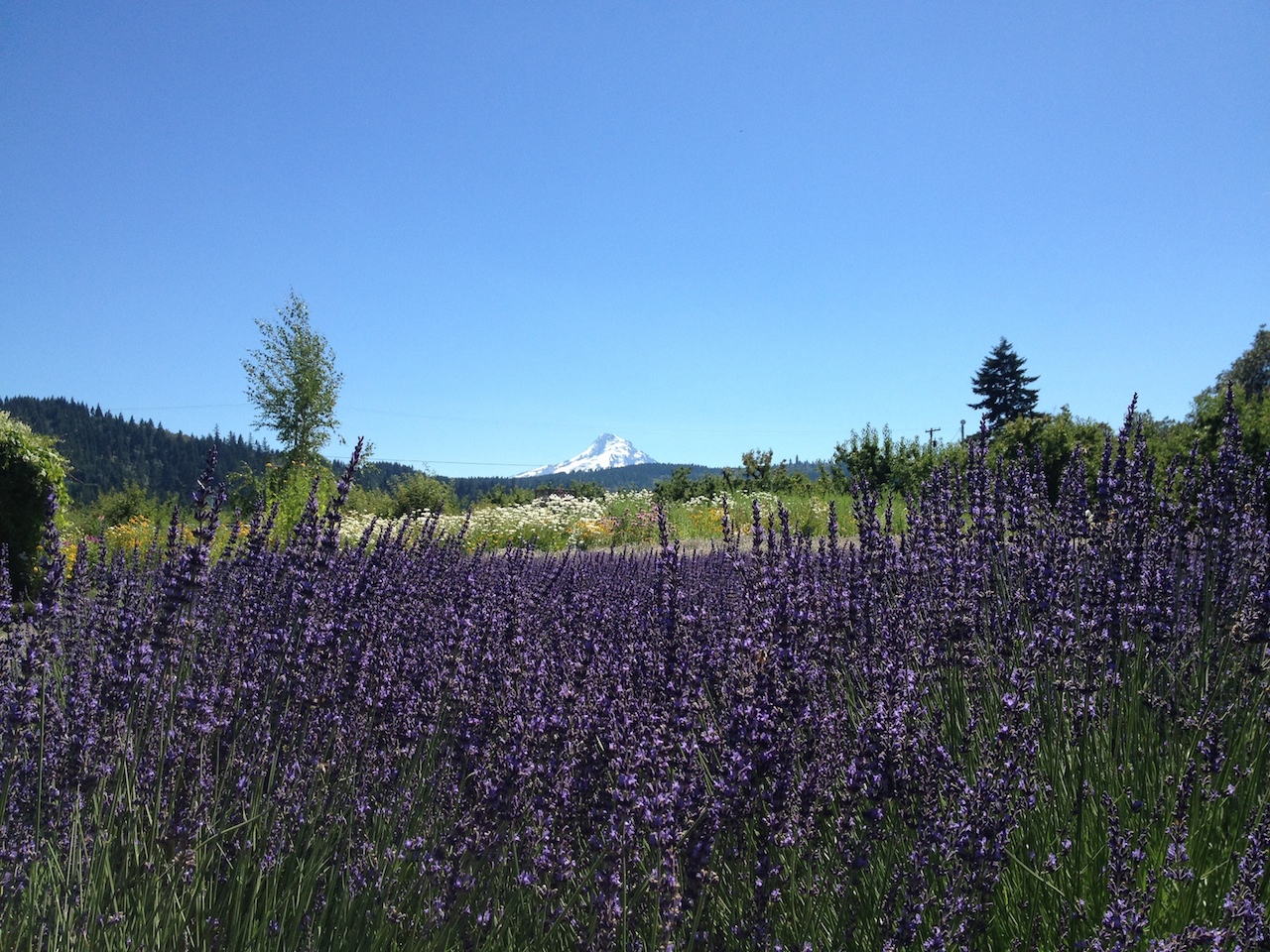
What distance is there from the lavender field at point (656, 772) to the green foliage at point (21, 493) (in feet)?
23.0

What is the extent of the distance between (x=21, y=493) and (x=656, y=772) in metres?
10.2

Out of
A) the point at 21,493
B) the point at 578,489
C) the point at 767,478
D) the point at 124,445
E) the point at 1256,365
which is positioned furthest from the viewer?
the point at 124,445

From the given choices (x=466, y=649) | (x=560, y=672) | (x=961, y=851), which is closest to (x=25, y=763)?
(x=466, y=649)

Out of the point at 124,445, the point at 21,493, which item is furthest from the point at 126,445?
the point at 21,493

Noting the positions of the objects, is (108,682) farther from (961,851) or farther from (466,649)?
(961,851)

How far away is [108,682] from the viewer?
102 inches

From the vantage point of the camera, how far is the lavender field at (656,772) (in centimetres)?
195

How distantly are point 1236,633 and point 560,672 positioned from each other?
2762 millimetres

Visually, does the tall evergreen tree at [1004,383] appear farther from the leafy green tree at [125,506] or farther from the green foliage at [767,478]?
the leafy green tree at [125,506]

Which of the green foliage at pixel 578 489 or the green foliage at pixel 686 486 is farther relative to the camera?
the green foliage at pixel 578 489

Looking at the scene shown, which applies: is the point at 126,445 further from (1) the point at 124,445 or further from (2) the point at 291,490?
(2) the point at 291,490

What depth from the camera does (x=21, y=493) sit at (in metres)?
8.85

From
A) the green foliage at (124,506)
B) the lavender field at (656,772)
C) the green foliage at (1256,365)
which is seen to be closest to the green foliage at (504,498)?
the green foliage at (124,506)

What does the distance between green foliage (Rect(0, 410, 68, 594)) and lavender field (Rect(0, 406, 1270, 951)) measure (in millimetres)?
7017
